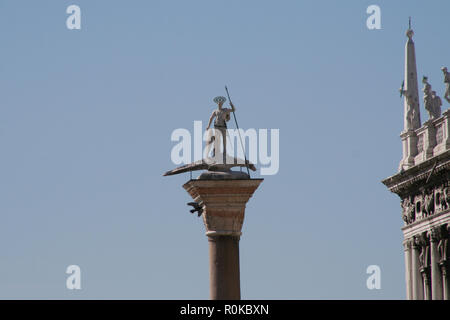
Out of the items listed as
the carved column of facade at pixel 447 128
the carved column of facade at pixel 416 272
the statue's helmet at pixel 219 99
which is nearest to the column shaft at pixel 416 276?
the carved column of facade at pixel 416 272

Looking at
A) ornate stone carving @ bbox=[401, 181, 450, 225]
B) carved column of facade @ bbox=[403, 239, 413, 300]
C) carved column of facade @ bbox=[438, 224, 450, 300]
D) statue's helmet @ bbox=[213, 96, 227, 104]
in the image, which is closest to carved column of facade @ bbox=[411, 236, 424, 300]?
carved column of facade @ bbox=[403, 239, 413, 300]

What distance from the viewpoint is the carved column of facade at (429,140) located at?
8944 cm

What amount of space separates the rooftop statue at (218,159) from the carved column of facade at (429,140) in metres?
43.4

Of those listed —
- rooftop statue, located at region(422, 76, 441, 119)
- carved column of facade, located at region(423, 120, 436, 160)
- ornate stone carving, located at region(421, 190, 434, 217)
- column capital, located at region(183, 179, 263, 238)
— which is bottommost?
column capital, located at region(183, 179, 263, 238)

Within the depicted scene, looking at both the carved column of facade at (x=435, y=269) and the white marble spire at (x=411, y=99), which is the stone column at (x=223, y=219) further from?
the white marble spire at (x=411, y=99)

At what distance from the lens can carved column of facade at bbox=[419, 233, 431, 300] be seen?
9088 centimetres

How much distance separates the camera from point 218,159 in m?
45.9

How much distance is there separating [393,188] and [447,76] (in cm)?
995

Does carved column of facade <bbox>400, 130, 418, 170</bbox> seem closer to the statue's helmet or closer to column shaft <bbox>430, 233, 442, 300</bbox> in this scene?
column shaft <bbox>430, 233, 442, 300</bbox>

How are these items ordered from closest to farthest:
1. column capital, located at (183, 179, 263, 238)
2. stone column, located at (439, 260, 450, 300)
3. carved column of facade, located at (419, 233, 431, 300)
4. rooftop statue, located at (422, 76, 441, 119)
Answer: column capital, located at (183, 179, 263, 238), stone column, located at (439, 260, 450, 300), rooftop statue, located at (422, 76, 441, 119), carved column of facade, located at (419, 233, 431, 300)

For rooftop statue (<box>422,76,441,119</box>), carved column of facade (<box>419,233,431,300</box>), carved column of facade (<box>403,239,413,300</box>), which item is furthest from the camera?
carved column of facade (<box>403,239,413,300</box>)

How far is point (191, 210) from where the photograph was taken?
1802 inches

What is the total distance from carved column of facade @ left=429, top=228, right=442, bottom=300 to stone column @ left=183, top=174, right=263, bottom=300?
44.7 meters
